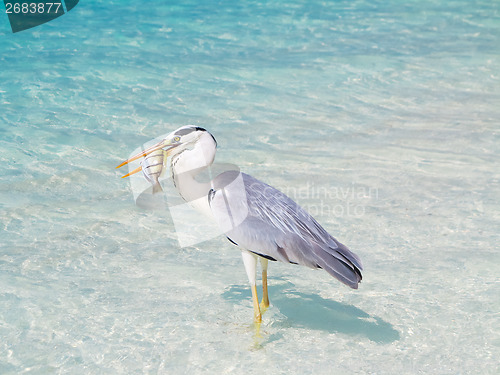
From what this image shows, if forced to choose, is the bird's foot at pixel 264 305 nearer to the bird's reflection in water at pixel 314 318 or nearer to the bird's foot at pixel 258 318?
the bird's reflection in water at pixel 314 318

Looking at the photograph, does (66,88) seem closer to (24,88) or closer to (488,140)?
(24,88)

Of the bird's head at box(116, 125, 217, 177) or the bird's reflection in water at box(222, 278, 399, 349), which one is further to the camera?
the bird's reflection in water at box(222, 278, 399, 349)

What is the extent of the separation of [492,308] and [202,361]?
6.32ft

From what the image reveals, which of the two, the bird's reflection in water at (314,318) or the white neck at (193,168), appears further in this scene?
the bird's reflection in water at (314,318)

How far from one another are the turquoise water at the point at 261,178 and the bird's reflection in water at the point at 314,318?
0.05ft

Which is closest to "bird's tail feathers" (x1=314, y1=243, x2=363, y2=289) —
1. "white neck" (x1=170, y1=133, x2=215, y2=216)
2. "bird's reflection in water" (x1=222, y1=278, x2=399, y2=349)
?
"bird's reflection in water" (x1=222, y1=278, x2=399, y2=349)

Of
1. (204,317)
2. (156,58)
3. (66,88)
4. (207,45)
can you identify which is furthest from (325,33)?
(204,317)

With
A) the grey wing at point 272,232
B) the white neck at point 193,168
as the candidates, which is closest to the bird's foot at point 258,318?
the grey wing at point 272,232

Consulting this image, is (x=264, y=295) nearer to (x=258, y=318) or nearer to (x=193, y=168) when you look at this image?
(x=258, y=318)

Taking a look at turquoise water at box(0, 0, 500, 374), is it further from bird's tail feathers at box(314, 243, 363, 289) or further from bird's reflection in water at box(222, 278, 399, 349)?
bird's tail feathers at box(314, 243, 363, 289)

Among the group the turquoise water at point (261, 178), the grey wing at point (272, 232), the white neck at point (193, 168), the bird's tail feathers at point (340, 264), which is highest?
the white neck at point (193, 168)

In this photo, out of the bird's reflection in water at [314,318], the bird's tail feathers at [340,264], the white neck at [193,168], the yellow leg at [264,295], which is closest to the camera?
the bird's tail feathers at [340,264]

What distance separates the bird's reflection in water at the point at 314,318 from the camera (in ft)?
14.0

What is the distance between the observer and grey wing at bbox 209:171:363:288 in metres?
4.03
